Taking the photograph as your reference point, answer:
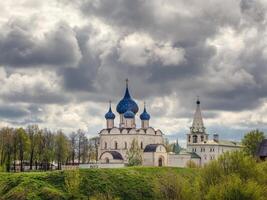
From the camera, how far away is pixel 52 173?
2232 inches

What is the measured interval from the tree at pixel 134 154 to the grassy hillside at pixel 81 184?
20.0 meters

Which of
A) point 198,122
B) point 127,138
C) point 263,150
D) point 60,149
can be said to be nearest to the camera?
point 263,150

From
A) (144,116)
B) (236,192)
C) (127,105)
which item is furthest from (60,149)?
(236,192)

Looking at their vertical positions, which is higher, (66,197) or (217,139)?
(217,139)

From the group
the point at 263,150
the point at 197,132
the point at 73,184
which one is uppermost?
the point at 197,132

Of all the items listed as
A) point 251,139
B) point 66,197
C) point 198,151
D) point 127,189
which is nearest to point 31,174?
point 66,197

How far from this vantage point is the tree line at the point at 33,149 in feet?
245

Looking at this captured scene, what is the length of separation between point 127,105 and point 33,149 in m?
17.4

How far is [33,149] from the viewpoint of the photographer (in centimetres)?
7756

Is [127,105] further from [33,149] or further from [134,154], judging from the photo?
[33,149]

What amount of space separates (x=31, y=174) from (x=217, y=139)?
216 ft

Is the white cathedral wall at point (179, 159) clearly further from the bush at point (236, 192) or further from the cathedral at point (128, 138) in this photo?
the bush at point (236, 192)

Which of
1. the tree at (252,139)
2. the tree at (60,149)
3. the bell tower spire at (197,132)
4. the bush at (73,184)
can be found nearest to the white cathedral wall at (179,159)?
the bell tower spire at (197,132)

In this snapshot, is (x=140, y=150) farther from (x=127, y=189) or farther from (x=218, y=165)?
(x=218, y=165)
